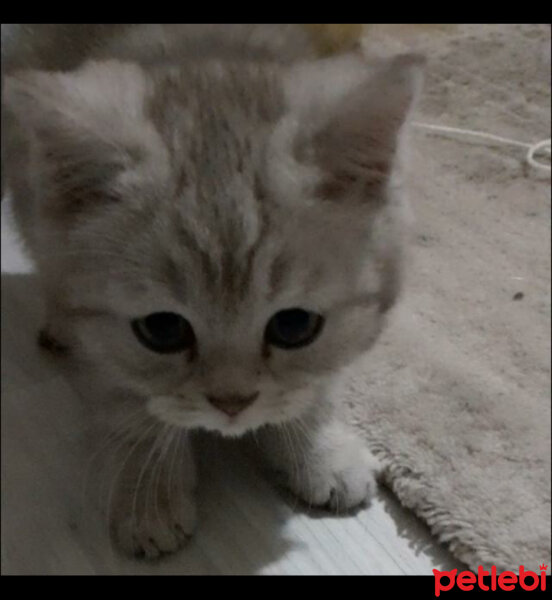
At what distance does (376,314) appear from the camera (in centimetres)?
91

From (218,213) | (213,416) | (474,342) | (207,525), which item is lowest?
(207,525)

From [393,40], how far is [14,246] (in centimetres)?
84

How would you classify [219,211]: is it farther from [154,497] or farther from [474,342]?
[474,342]

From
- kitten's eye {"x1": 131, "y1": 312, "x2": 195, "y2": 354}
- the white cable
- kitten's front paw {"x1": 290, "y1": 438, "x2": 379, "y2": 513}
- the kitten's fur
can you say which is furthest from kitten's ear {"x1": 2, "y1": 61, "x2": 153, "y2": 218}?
the white cable

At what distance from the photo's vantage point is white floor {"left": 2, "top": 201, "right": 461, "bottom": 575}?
1.00 m

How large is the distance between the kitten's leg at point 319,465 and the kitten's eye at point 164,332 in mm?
264

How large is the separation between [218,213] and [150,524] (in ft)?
1.46

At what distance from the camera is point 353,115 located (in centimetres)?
76

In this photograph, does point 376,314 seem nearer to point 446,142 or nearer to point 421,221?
point 421,221

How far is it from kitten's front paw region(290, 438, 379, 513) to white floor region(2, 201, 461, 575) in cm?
2

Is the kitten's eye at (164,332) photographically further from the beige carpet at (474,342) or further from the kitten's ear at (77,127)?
the beige carpet at (474,342)

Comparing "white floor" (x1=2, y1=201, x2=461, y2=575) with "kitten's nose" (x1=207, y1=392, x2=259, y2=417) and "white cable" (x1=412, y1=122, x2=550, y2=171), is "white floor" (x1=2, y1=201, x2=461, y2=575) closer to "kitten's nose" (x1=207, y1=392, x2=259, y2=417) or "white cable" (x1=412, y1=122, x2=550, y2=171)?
"kitten's nose" (x1=207, y1=392, x2=259, y2=417)

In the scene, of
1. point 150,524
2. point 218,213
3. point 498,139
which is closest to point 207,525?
point 150,524
